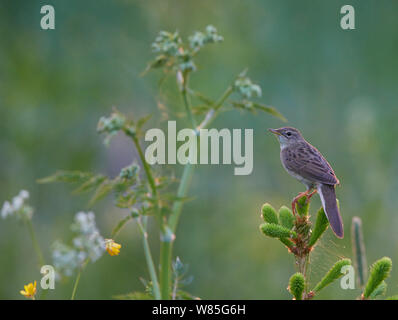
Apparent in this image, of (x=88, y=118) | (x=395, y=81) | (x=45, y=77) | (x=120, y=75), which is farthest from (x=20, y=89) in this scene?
(x=395, y=81)

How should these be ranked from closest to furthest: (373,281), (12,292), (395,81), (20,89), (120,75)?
1. (373,281)
2. (12,292)
3. (20,89)
4. (120,75)
5. (395,81)

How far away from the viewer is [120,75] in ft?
22.3

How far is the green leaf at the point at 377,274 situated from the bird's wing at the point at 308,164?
1583mm

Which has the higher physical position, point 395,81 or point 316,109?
point 395,81

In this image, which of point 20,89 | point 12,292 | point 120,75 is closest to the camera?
point 12,292

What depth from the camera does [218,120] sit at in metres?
6.73

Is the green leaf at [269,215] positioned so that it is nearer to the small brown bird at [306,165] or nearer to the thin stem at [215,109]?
the thin stem at [215,109]

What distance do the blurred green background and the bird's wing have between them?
1612 mm

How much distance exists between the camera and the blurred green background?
547cm

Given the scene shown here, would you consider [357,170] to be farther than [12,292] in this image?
Yes

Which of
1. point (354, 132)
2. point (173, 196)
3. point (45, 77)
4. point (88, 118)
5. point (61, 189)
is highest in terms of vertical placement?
point (45, 77)

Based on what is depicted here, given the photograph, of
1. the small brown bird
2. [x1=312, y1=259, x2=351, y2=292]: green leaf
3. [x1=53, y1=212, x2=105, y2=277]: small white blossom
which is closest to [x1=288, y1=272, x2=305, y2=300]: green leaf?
[x1=312, y1=259, x2=351, y2=292]: green leaf

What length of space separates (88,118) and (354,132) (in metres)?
2.92

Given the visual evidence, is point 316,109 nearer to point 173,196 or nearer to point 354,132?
point 354,132
